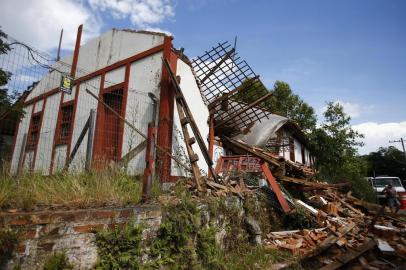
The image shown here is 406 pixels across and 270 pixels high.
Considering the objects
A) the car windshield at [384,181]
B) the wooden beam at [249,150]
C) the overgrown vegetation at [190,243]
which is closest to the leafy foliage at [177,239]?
the overgrown vegetation at [190,243]

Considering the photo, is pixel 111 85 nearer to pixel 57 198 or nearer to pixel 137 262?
pixel 57 198

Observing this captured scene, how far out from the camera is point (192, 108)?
8367mm

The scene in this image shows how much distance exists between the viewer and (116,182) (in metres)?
4.12

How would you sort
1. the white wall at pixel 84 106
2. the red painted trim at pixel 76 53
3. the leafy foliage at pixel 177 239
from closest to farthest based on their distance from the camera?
1. the leafy foliage at pixel 177 239
2. the white wall at pixel 84 106
3. the red painted trim at pixel 76 53

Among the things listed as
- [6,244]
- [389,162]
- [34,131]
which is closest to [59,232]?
[6,244]

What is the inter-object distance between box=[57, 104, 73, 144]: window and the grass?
611 cm

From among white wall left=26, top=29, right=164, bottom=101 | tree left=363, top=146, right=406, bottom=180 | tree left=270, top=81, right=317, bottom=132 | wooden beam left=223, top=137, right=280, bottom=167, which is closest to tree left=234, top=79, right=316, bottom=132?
tree left=270, top=81, right=317, bottom=132

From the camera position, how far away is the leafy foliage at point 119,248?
9.68ft

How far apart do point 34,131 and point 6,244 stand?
11.1 m

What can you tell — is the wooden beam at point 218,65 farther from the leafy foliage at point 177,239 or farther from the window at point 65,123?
the leafy foliage at point 177,239

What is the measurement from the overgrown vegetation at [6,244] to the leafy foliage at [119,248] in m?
0.77

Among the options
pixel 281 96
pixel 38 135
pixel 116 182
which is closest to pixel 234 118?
pixel 116 182

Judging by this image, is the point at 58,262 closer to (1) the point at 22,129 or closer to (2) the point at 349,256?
(2) the point at 349,256

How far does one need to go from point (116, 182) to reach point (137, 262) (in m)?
1.39
